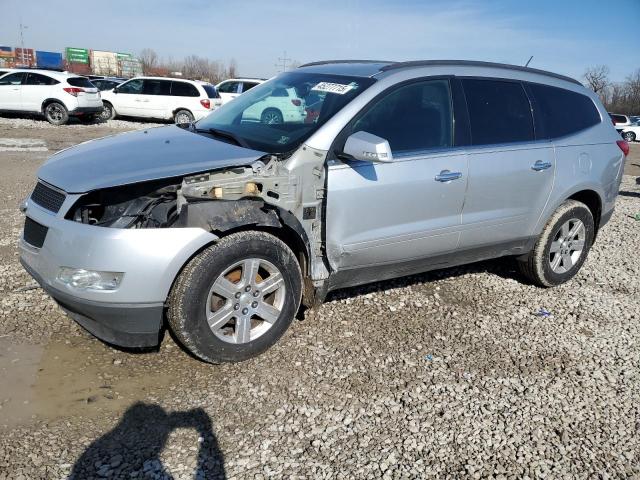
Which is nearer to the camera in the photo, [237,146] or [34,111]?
[237,146]

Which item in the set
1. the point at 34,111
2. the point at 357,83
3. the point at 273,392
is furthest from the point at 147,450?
the point at 34,111

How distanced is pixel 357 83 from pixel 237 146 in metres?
0.95

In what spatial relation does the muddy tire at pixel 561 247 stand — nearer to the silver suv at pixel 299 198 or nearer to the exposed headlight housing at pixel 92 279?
the silver suv at pixel 299 198

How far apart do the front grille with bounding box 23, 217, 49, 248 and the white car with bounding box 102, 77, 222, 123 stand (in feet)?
48.9

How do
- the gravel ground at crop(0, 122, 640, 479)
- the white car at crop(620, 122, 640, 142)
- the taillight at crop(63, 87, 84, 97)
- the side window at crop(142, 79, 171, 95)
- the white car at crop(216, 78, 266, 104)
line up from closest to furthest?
the gravel ground at crop(0, 122, 640, 479)
the taillight at crop(63, 87, 84, 97)
the side window at crop(142, 79, 171, 95)
the white car at crop(216, 78, 266, 104)
the white car at crop(620, 122, 640, 142)

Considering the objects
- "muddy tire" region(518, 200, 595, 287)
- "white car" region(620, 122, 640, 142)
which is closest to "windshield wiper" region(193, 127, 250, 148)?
"muddy tire" region(518, 200, 595, 287)

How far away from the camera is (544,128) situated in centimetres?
439

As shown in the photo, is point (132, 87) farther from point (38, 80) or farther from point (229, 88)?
point (229, 88)

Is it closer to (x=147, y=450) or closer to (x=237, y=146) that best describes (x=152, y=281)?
(x=147, y=450)

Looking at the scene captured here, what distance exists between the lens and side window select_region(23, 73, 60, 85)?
1681 cm

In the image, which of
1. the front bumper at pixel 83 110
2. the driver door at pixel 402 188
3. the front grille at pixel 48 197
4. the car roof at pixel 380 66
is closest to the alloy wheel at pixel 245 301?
the driver door at pixel 402 188

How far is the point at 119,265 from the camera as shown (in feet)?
9.13

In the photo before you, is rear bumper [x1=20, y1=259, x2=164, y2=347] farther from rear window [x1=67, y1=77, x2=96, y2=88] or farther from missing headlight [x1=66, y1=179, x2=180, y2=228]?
rear window [x1=67, y1=77, x2=96, y2=88]

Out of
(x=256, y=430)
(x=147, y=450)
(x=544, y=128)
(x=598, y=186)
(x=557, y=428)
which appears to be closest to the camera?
(x=147, y=450)
